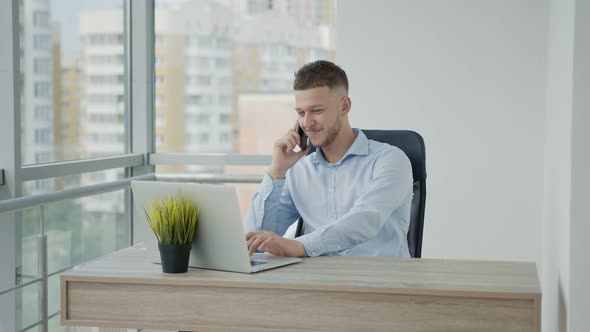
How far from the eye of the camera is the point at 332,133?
235 cm

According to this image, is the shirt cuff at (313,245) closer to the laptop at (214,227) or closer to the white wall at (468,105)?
the laptop at (214,227)

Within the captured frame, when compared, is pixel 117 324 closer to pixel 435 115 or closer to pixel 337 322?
pixel 337 322

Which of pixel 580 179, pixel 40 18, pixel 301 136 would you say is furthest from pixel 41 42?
pixel 580 179

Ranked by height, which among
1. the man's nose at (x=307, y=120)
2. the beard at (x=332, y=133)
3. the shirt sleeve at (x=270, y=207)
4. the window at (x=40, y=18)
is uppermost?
the window at (x=40, y=18)

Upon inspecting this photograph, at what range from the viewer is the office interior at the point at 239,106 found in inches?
119

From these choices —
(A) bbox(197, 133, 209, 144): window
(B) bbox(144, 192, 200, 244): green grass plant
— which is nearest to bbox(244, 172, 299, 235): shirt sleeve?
(B) bbox(144, 192, 200, 244): green grass plant

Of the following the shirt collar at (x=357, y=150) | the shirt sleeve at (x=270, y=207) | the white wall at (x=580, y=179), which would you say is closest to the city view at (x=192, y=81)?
the shirt sleeve at (x=270, y=207)

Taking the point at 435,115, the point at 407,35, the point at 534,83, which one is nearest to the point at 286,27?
the point at 407,35

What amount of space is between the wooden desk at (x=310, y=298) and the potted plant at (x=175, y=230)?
35mm

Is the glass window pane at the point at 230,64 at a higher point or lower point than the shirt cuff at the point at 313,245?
higher

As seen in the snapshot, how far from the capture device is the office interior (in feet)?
9.92

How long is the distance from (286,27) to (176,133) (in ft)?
2.88

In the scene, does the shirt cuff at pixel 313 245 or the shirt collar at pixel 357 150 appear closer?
the shirt cuff at pixel 313 245

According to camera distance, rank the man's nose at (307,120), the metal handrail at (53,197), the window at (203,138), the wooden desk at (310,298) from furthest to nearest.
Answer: the window at (203,138) → the metal handrail at (53,197) → the man's nose at (307,120) → the wooden desk at (310,298)
